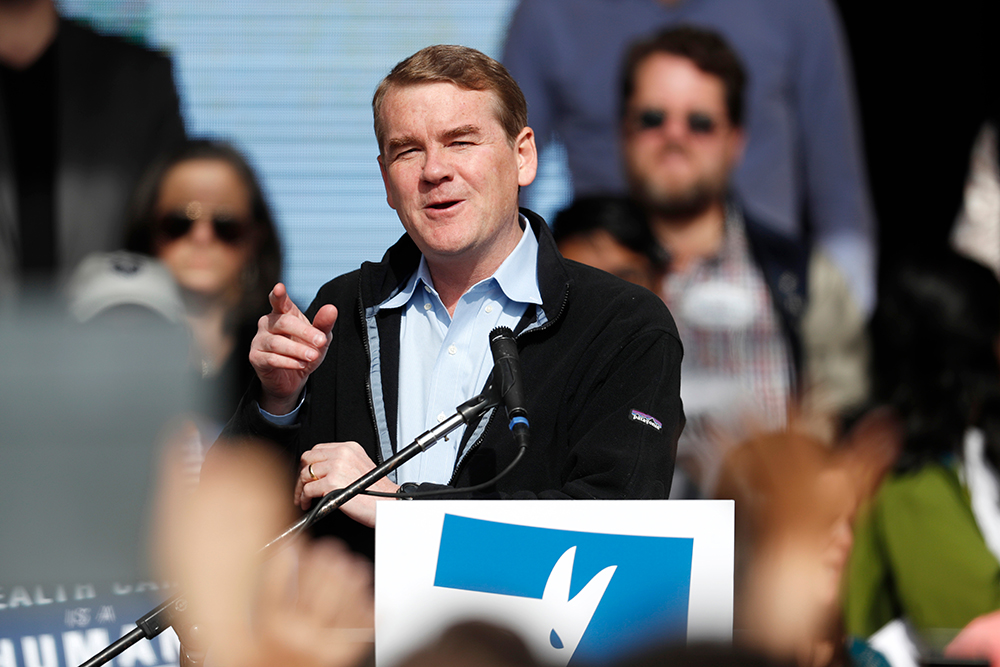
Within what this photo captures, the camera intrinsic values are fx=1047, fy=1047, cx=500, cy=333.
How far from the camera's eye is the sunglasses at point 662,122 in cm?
464

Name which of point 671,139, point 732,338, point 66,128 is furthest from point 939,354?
point 66,128

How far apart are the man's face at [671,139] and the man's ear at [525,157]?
243 centimetres

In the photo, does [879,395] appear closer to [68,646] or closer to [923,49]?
[923,49]

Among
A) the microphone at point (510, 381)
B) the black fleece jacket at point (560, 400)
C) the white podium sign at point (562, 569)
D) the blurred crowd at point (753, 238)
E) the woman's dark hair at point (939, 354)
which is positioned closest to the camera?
the white podium sign at point (562, 569)

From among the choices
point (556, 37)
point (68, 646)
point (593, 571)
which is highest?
point (556, 37)

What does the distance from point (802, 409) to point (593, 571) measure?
3.25 metres

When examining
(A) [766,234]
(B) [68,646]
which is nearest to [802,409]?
(A) [766,234]

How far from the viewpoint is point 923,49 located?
5.14 m

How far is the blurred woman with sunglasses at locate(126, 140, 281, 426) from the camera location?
3881 mm

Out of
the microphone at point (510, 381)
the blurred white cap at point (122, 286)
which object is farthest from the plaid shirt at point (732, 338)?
the microphone at point (510, 381)

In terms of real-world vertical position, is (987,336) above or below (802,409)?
above

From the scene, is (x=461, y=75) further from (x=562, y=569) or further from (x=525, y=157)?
(x=562, y=569)

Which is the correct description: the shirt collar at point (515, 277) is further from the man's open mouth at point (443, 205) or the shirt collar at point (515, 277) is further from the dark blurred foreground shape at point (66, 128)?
the dark blurred foreground shape at point (66, 128)

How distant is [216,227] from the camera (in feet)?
13.5
